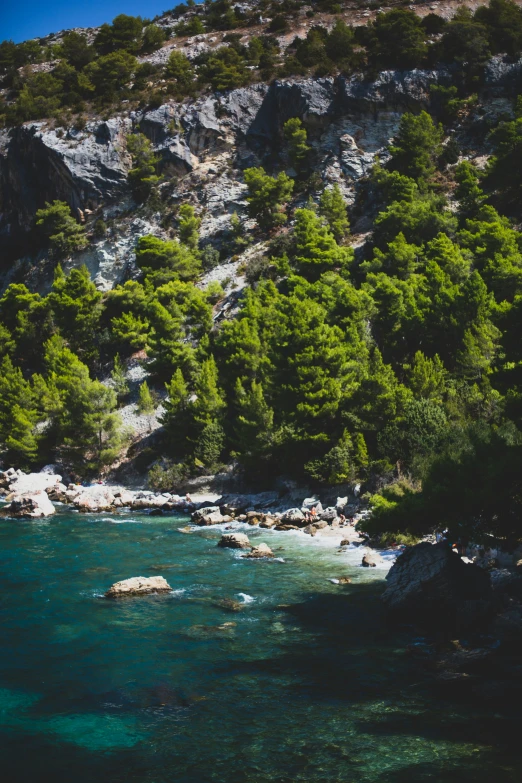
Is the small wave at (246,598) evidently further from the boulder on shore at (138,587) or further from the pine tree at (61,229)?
the pine tree at (61,229)

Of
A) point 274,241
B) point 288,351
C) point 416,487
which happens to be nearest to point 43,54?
point 274,241

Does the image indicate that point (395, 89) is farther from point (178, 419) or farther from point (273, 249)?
point (178, 419)

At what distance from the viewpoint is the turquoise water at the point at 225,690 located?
33.0ft

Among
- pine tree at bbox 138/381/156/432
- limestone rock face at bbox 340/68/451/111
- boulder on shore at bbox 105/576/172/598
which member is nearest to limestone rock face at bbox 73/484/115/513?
pine tree at bbox 138/381/156/432

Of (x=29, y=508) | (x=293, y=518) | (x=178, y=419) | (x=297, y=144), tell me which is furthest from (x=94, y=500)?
(x=297, y=144)

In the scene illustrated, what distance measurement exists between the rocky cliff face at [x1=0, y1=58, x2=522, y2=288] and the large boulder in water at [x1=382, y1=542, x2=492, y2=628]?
2718 inches

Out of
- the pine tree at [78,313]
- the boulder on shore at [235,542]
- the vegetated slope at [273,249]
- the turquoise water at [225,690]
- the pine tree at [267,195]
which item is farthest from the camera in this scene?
the pine tree at [267,195]

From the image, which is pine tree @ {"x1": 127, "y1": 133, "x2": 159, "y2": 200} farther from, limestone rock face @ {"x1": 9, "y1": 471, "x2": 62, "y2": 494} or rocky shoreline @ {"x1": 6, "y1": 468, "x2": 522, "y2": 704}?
rocky shoreline @ {"x1": 6, "y1": 468, "x2": 522, "y2": 704}

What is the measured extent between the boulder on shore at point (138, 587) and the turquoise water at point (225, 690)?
542mm

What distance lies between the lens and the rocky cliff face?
82000 millimetres

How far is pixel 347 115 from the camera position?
84250 millimetres

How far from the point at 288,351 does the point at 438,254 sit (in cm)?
2227

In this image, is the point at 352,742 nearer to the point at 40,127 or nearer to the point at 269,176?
the point at 269,176

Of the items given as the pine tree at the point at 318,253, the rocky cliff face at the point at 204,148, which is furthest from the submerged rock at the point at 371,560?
the rocky cliff face at the point at 204,148
